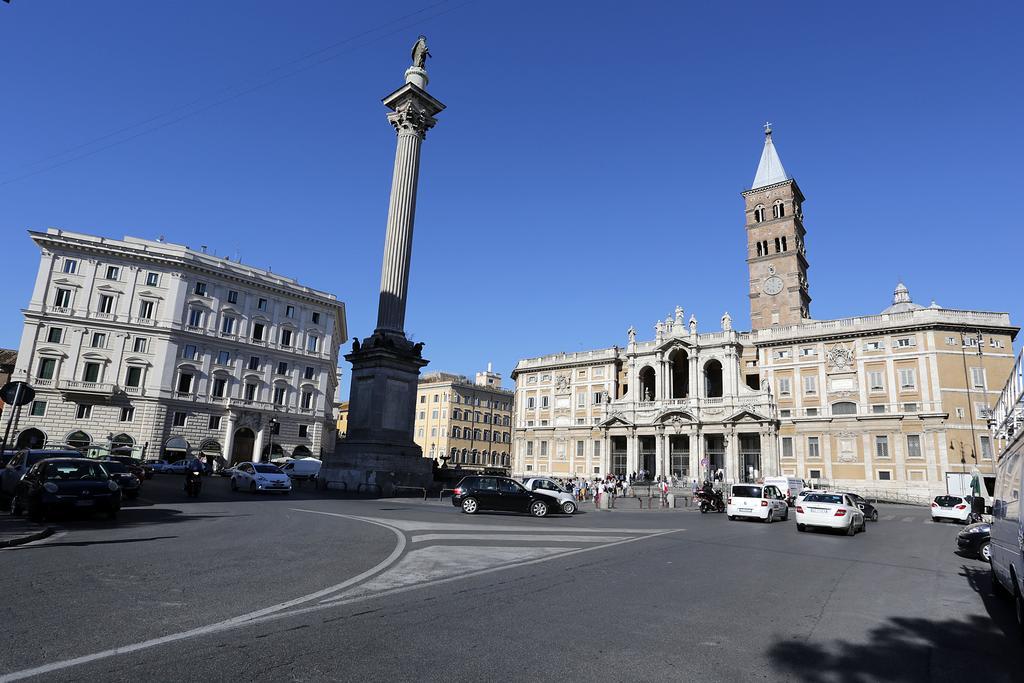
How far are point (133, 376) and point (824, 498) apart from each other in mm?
52989

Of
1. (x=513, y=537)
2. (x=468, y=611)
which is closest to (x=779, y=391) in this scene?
(x=513, y=537)

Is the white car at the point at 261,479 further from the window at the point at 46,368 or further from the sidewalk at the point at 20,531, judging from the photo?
the window at the point at 46,368

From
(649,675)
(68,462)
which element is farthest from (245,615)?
(68,462)

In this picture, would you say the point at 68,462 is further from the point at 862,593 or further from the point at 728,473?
the point at 728,473

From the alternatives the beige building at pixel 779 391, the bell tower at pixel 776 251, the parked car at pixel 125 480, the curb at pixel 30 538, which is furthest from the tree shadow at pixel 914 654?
the bell tower at pixel 776 251

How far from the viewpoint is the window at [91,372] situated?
48.2 metres

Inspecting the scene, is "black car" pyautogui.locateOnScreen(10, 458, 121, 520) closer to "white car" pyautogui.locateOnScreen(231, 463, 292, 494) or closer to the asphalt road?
the asphalt road

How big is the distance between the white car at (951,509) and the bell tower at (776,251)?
37107 mm

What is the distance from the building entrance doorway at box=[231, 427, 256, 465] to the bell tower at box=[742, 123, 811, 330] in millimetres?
56555

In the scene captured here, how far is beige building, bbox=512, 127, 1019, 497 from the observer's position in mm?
50219

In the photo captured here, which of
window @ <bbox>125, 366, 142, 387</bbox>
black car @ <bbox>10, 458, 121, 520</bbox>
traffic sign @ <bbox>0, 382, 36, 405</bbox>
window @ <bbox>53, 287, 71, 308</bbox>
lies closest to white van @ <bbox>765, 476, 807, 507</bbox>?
black car @ <bbox>10, 458, 121, 520</bbox>

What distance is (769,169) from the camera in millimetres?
75188

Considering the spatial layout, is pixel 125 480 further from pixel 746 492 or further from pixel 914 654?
pixel 746 492

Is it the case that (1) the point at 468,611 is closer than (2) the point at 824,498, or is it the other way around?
(1) the point at 468,611
